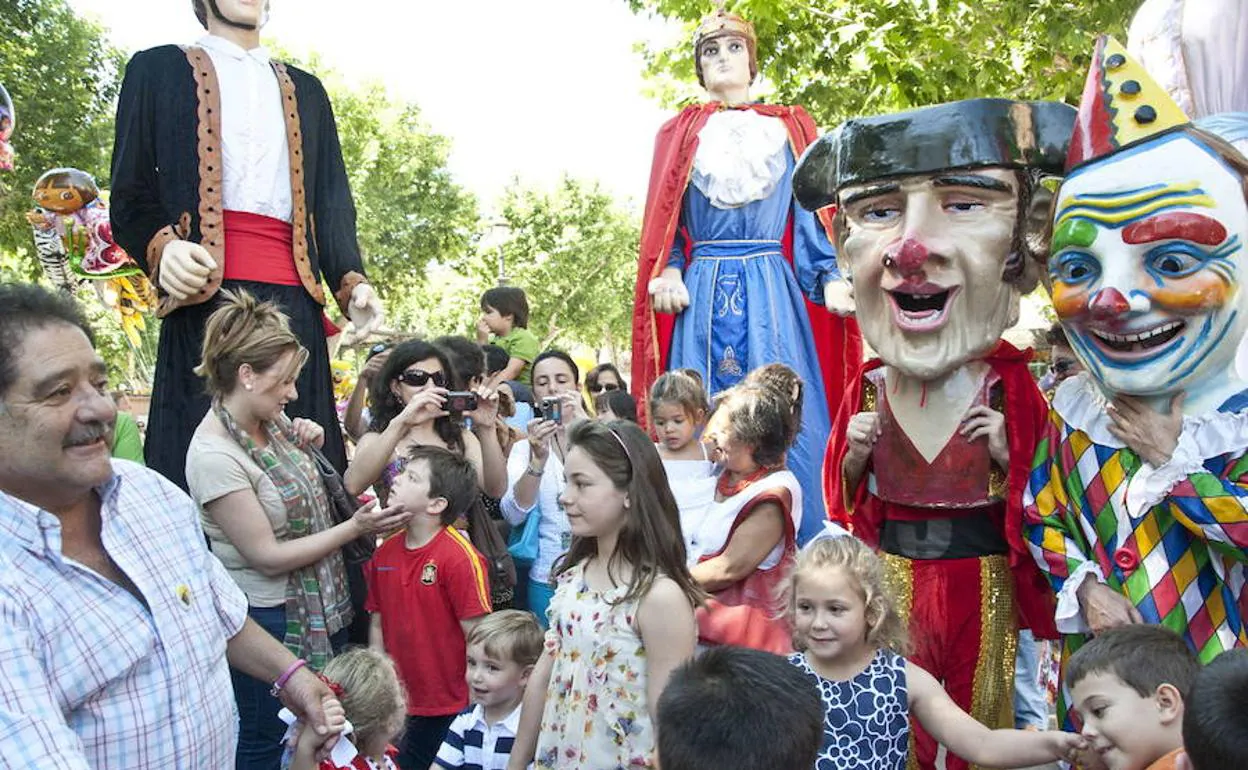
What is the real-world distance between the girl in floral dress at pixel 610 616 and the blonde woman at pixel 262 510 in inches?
26.2

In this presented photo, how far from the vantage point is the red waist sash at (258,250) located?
3.85 m

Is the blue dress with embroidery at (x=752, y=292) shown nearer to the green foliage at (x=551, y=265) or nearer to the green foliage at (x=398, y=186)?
the green foliage at (x=398, y=186)

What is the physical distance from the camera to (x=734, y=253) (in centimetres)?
493

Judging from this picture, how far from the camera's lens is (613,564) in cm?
298

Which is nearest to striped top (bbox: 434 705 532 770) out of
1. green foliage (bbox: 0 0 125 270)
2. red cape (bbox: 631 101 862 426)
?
red cape (bbox: 631 101 862 426)

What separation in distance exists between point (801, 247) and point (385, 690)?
2651 mm

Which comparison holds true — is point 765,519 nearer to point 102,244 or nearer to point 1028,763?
point 1028,763

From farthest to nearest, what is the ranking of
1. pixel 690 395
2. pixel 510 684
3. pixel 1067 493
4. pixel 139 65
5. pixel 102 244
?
1. pixel 102 244
2. pixel 690 395
3. pixel 139 65
4. pixel 510 684
5. pixel 1067 493

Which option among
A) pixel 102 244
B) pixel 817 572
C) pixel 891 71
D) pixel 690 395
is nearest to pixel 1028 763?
pixel 817 572

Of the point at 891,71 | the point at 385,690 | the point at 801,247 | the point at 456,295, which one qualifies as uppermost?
the point at 891,71

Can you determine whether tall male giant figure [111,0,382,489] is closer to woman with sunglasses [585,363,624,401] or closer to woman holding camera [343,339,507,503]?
woman holding camera [343,339,507,503]

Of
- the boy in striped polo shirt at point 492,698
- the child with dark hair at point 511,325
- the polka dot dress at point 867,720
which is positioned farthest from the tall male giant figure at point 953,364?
the child with dark hair at point 511,325

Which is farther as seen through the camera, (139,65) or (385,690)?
(139,65)

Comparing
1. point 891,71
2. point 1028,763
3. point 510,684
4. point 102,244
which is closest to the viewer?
point 1028,763
